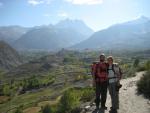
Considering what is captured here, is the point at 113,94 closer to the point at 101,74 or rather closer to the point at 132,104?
the point at 101,74

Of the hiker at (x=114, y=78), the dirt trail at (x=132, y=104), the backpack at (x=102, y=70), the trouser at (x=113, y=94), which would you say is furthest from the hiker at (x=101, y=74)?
the dirt trail at (x=132, y=104)

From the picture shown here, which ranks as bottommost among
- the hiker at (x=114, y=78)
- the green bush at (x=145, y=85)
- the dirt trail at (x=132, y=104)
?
the dirt trail at (x=132, y=104)

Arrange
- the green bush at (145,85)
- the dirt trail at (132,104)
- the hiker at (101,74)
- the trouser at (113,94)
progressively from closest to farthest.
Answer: the trouser at (113,94), the hiker at (101,74), the dirt trail at (132,104), the green bush at (145,85)

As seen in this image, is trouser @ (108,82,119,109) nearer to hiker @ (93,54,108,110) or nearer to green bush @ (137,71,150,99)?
hiker @ (93,54,108,110)

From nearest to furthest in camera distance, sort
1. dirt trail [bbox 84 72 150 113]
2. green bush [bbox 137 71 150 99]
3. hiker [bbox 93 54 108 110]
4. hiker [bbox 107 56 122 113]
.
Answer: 1. hiker [bbox 107 56 122 113]
2. hiker [bbox 93 54 108 110]
3. dirt trail [bbox 84 72 150 113]
4. green bush [bbox 137 71 150 99]

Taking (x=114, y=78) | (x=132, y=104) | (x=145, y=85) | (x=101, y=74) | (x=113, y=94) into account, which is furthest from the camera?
(x=145, y=85)

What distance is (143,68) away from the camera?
128ft

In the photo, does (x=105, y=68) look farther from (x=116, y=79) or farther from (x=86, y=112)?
(x=86, y=112)

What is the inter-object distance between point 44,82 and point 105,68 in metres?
150

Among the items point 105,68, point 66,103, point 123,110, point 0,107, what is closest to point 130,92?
point 123,110

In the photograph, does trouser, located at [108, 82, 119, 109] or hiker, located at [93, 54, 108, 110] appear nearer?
trouser, located at [108, 82, 119, 109]

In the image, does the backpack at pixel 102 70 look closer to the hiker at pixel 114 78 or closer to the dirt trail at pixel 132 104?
the hiker at pixel 114 78

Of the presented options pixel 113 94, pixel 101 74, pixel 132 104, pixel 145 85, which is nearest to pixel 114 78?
pixel 101 74

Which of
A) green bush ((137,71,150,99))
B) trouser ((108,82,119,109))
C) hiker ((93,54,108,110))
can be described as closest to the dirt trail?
green bush ((137,71,150,99))
